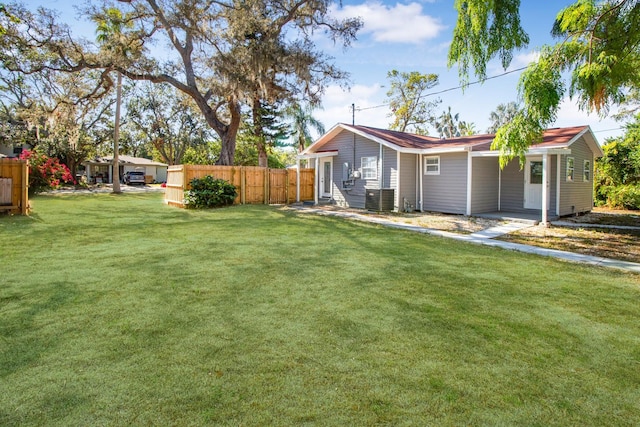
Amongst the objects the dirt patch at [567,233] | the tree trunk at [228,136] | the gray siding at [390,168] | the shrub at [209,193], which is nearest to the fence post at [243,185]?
the shrub at [209,193]

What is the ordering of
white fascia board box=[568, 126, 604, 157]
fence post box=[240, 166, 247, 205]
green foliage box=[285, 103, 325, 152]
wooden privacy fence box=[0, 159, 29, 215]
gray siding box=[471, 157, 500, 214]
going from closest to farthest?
wooden privacy fence box=[0, 159, 29, 215] → white fascia board box=[568, 126, 604, 157] → gray siding box=[471, 157, 500, 214] → fence post box=[240, 166, 247, 205] → green foliage box=[285, 103, 325, 152]

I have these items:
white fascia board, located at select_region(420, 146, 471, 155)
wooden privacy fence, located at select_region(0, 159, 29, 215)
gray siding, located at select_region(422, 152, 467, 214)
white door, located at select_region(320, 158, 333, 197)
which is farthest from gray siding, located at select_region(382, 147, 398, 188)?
wooden privacy fence, located at select_region(0, 159, 29, 215)

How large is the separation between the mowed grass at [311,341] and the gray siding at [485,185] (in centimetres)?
750

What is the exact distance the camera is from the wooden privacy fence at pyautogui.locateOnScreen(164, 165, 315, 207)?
15664 mm

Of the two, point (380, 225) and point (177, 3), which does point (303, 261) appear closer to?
point (380, 225)

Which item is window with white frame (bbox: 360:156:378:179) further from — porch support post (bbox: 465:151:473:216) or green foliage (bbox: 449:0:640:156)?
green foliage (bbox: 449:0:640:156)

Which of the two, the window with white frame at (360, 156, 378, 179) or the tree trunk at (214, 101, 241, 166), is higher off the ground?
the tree trunk at (214, 101, 241, 166)

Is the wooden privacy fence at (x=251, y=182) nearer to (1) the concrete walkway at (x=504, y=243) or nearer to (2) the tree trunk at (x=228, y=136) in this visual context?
(2) the tree trunk at (x=228, y=136)

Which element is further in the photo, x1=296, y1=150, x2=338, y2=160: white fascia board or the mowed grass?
x1=296, y1=150, x2=338, y2=160: white fascia board

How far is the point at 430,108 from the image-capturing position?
34.4 meters

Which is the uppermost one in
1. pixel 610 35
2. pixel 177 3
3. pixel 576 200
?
pixel 177 3

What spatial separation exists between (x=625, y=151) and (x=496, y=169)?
735cm

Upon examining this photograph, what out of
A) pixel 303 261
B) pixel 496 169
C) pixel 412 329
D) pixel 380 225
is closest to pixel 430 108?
pixel 496 169

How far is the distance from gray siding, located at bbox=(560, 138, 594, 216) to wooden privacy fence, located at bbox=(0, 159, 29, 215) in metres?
16.8
